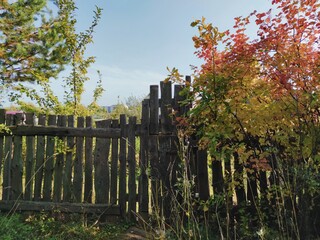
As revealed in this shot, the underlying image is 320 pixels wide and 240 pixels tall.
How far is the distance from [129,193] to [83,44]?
3245mm

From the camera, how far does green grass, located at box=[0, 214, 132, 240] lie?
11.6 ft

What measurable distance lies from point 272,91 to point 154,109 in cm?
175

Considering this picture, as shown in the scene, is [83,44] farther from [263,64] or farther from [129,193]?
[263,64]

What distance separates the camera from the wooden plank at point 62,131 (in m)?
4.35

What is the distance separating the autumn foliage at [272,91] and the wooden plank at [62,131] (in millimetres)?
1687

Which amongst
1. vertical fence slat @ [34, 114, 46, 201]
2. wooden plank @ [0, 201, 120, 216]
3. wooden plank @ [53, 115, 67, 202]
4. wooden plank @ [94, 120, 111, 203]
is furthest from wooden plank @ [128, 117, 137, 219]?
vertical fence slat @ [34, 114, 46, 201]

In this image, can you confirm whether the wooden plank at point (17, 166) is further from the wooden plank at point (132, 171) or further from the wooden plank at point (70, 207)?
the wooden plank at point (132, 171)

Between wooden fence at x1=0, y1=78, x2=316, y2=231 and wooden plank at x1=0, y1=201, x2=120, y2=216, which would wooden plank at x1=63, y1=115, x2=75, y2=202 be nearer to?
wooden fence at x1=0, y1=78, x2=316, y2=231

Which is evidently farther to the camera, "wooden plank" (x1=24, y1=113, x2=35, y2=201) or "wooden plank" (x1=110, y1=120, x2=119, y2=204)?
"wooden plank" (x1=24, y1=113, x2=35, y2=201)

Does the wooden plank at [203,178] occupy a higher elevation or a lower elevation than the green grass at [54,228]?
higher

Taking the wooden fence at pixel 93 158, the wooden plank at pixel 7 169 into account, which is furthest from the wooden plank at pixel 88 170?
the wooden plank at pixel 7 169

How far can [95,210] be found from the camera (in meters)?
4.27

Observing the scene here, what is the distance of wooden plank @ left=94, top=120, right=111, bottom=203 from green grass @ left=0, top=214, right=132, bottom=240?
1.31 ft

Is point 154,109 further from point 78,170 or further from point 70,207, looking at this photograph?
point 70,207
